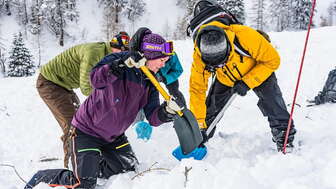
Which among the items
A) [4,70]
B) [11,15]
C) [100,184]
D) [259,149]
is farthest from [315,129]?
[11,15]

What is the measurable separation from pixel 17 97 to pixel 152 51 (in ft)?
24.5

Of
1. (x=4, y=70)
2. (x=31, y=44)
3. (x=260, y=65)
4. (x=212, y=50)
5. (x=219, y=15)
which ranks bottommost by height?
(x=4, y=70)

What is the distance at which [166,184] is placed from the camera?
203 centimetres

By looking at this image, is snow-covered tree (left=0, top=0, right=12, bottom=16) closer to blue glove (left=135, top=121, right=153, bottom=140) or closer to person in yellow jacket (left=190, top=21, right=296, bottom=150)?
blue glove (left=135, top=121, right=153, bottom=140)

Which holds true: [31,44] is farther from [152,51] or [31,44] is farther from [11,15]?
[152,51]

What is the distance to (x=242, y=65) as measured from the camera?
10.1 feet

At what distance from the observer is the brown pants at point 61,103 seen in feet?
11.9

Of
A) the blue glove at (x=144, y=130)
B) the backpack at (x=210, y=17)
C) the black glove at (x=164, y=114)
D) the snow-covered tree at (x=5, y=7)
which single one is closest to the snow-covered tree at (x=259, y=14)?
the snow-covered tree at (x=5, y=7)

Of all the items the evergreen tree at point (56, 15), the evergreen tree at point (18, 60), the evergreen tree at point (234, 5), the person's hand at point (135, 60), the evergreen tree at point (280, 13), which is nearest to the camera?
the person's hand at point (135, 60)

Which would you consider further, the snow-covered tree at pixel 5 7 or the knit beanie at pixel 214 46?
the snow-covered tree at pixel 5 7

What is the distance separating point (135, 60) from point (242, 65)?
1.39m

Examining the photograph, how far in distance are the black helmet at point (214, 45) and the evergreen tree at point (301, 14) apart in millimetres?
36304

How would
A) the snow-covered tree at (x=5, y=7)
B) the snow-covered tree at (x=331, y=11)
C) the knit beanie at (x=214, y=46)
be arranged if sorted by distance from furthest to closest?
the snow-covered tree at (x=331, y=11), the snow-covered tree at (x=5, y=7), the knit beanie at (x=214, y=46)

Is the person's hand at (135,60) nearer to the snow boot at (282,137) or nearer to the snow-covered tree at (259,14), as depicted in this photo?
the snow boot at (282,137)
